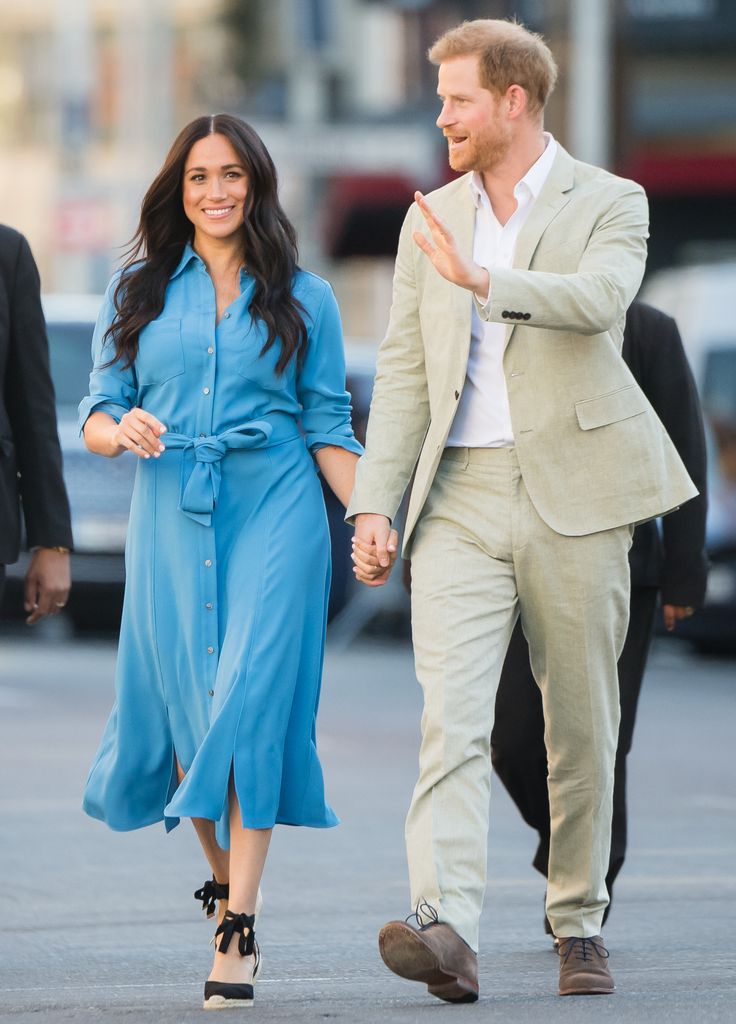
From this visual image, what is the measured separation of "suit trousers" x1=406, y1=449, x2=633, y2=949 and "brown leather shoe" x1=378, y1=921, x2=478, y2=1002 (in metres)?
0.04

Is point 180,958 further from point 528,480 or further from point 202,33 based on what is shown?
point 202,33

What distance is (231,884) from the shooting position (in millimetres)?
5164

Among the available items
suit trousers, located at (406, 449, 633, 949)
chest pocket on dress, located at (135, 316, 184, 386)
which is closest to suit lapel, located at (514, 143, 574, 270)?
suit trousers, located at (406, 449, 633, 949)

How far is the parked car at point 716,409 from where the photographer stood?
16.1 metres

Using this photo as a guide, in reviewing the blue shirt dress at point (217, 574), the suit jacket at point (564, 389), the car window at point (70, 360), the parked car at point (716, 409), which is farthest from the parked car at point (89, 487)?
the suit jacket at point (564, 389)

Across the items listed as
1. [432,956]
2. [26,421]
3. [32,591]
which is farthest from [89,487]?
[432,956]

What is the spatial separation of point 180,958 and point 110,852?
6.46 ft

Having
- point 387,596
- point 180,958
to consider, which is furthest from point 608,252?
point 387,596

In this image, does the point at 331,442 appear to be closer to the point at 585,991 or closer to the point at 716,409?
the point at 585,991

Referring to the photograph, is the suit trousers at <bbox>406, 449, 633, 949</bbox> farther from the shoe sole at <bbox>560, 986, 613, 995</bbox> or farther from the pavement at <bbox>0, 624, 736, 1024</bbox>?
the pavement at <bbox>0, 624, 736, 1024</bbox>

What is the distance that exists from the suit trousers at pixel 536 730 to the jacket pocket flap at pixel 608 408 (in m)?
0.86

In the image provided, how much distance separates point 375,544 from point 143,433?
1.88 feet

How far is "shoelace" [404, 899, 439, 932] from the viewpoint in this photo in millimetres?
4859

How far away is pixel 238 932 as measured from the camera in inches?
200
